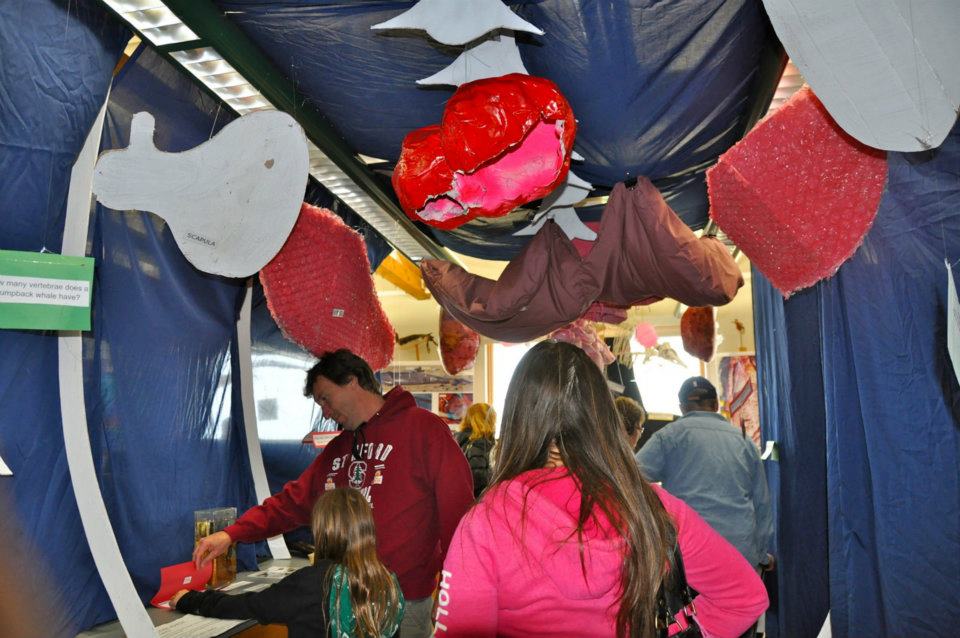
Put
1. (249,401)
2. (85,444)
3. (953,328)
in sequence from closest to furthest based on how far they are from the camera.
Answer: (953,328) → (85,444) → (249,401)

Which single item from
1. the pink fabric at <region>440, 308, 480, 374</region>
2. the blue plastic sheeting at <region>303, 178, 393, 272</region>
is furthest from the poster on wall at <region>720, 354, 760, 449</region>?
the blue plastic sheeting at <region>303, 178, 393, 272</region>

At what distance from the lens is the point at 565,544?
1142 millimetres

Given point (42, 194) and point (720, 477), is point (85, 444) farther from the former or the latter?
point (720, 477)

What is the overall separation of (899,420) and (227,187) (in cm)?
164

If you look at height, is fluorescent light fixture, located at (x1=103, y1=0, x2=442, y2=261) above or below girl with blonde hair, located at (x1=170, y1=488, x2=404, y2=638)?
above

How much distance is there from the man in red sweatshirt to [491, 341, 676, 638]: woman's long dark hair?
1159mm

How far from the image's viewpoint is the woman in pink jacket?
115cm

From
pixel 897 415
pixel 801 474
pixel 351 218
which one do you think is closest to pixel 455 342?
pixel 351 218

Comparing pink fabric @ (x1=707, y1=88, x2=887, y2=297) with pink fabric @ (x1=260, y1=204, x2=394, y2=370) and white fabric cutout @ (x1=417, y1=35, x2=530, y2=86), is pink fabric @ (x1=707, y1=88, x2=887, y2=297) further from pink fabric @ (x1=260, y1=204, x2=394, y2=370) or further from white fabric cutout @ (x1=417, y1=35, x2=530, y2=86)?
pink fabric @ (x1=260, y1=204, x2=394, y2=370)

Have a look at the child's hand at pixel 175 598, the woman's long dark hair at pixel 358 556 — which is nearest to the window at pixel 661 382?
the woman's long dark hair at pixel 358 556

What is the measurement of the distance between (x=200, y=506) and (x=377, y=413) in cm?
64

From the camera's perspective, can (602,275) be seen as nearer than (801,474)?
Yes

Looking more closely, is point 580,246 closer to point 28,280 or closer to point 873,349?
point 873,349

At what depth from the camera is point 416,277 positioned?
17.9ft
